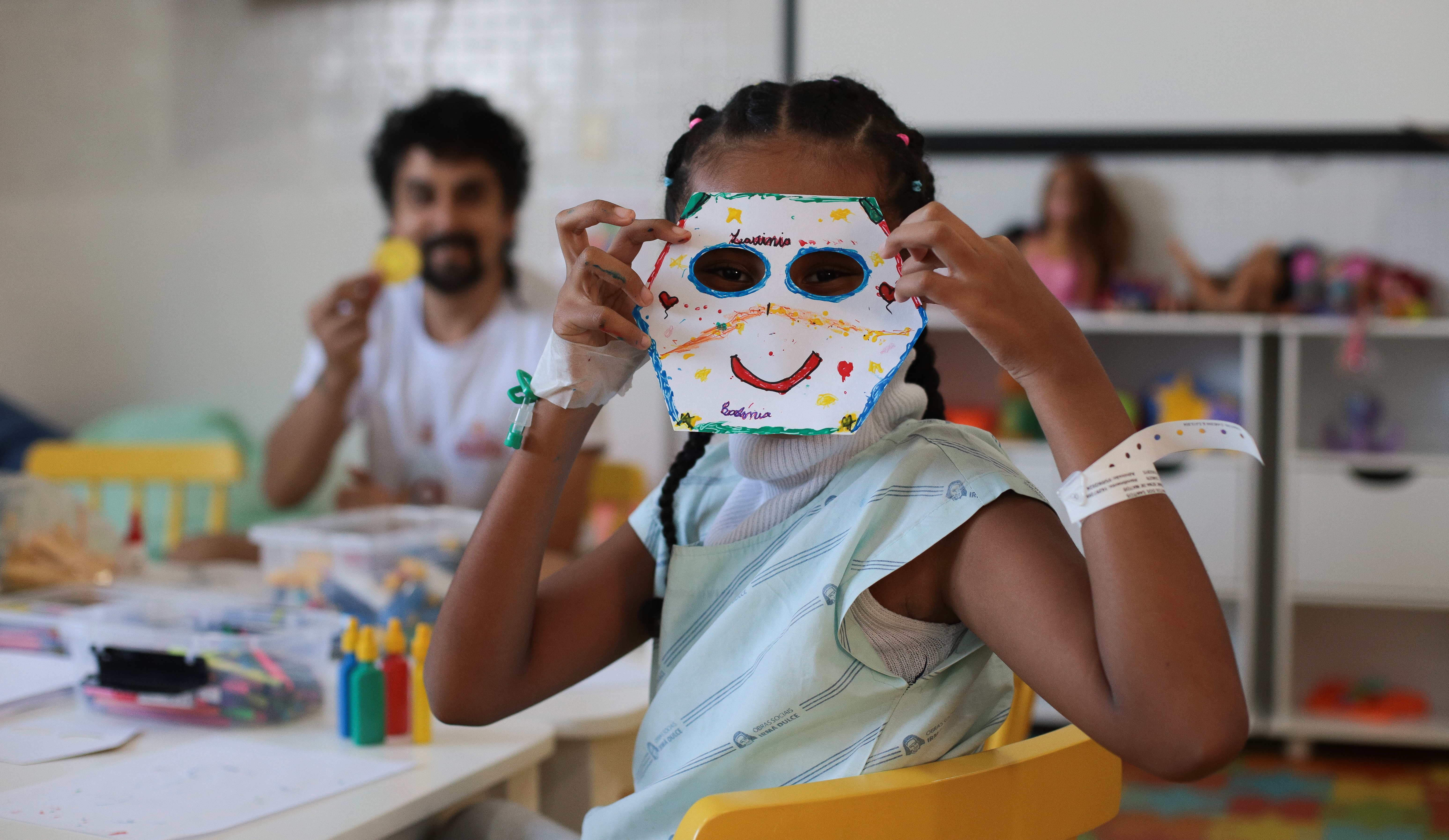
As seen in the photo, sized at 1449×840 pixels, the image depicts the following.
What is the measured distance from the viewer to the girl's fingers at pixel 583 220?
0.77 meters

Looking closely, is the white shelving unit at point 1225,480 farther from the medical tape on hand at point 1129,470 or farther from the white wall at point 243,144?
the medical tape on hand at point 1129,470

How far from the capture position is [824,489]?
2.72ft

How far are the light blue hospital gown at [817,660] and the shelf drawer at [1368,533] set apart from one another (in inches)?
83.8

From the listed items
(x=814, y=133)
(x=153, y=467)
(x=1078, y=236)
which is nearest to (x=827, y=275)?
(x=814, y=133)

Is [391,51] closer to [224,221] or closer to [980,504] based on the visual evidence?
[224,221]

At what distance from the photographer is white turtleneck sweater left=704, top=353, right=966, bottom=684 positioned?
764 millimetres

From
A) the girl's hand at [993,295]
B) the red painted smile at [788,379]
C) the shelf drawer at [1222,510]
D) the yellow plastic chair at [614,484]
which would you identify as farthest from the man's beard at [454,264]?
the girl's hand at [993,295]

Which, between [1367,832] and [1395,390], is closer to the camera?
[1367,832]

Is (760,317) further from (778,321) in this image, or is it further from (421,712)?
(421,712)

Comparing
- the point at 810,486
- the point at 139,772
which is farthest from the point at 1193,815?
the point at 139,772

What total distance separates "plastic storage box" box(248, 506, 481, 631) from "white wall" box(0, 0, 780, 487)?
176cm

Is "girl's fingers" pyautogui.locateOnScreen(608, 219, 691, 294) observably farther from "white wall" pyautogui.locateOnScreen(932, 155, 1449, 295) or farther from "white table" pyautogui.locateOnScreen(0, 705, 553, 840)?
"white wall" pyautogui.locateOnScreen(932, 155, 1449, 295)

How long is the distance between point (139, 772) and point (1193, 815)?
6.47 feet

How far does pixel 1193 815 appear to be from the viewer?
220 centimetres
